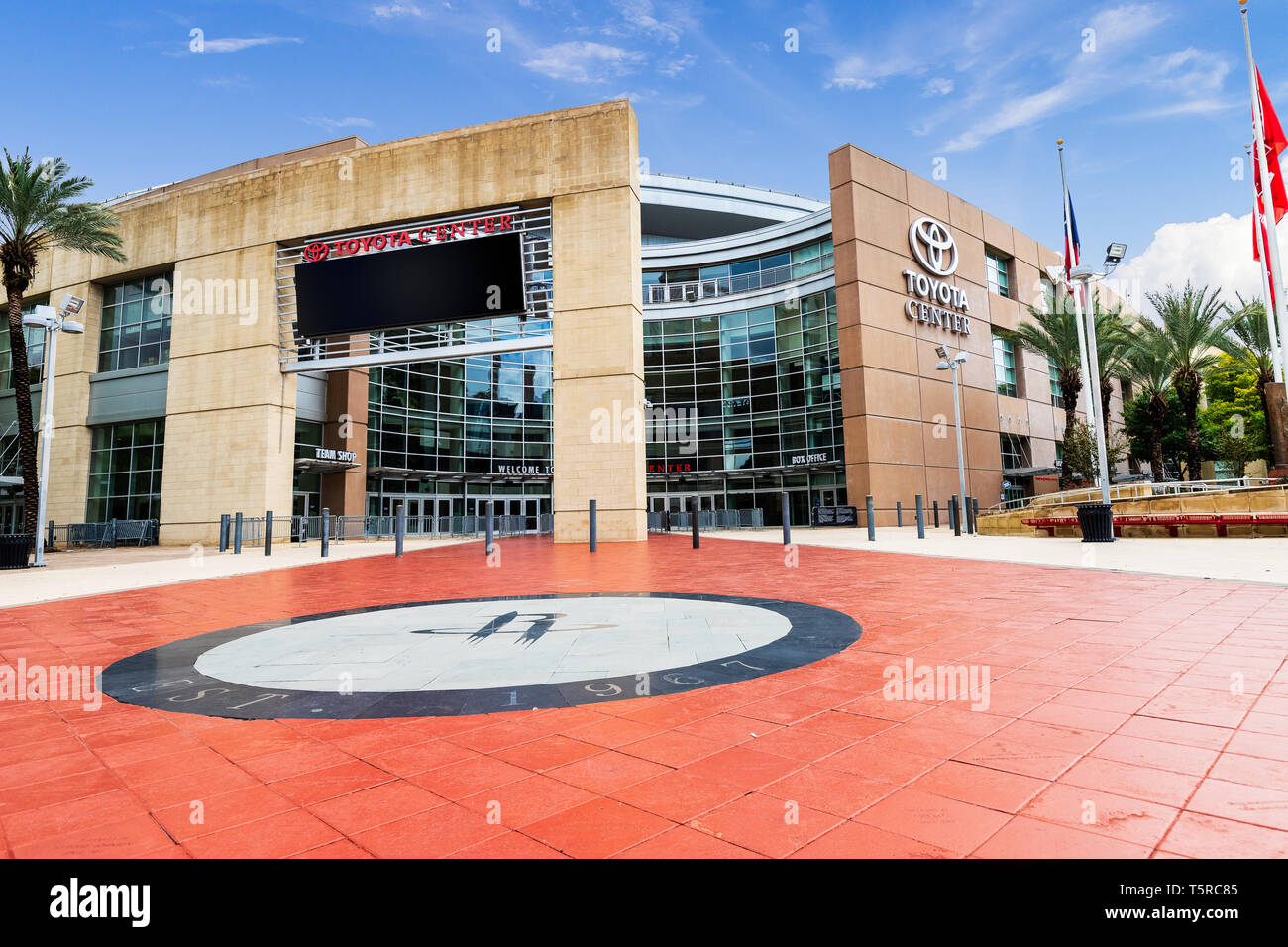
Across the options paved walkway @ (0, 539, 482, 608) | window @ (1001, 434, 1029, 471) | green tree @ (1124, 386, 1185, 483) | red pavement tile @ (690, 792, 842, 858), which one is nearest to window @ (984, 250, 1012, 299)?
window @ (1001, 434, 1029, 471)

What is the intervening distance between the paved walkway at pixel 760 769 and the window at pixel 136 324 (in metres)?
28.7

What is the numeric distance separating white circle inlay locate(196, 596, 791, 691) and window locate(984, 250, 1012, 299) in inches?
1564

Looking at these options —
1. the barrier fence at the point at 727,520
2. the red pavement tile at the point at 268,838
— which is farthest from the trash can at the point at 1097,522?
the barrier fence at the point at 727,520

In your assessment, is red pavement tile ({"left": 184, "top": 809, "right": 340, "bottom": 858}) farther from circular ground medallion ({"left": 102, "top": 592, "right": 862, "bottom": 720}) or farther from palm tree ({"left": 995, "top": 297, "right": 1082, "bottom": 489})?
palm tree ({"left": 995, "top": 297, "right": 1082, "bottom": 489})

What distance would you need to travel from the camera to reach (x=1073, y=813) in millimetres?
2090

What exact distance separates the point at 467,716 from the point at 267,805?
1.13m

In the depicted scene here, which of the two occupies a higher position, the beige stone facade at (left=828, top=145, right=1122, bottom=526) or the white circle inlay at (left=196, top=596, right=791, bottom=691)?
the beige stone facade at (left=828, top=145, right=1122, bottom=526)

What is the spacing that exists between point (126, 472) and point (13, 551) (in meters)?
14.8

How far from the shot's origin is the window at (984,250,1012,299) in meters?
39.2

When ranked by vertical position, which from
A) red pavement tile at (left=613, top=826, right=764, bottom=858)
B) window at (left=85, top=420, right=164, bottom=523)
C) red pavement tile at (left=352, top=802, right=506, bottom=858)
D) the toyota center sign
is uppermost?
the toyota center sign

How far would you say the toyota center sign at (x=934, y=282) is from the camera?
3300 centimetres

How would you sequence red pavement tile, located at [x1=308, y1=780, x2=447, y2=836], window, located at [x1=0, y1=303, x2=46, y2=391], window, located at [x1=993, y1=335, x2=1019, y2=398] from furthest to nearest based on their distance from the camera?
window, located at [x1=993, y1=335, x2=1019, y2=398] < window, located at [x1=0, y1=303, x2=46, y2=391] < red pavement tile, located at [x1=308, y1=780, x2=447, y2=836]
